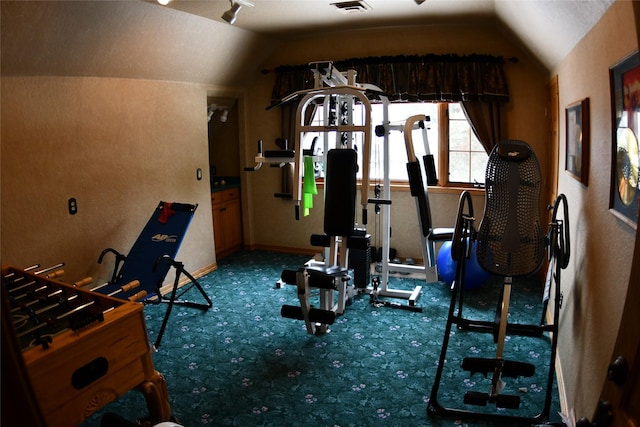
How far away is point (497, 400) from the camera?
2.43 m

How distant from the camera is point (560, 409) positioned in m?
2.67

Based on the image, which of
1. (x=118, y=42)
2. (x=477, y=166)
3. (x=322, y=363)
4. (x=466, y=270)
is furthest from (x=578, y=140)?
(x=118, y=42)

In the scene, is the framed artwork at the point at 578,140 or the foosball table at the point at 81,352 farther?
the framed artwork at the point at 578,140

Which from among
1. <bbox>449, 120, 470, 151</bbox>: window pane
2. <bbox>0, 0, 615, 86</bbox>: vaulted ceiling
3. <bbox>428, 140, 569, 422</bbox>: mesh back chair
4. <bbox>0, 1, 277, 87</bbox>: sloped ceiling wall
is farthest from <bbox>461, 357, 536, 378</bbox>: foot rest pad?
<bbox>0, 1, 277, 87</bbox>: sloped ceiling wall

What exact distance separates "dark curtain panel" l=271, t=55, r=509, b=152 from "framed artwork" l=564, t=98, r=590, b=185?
1633mm

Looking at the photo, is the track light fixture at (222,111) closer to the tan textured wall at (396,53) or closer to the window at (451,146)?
the tan textured wall at (396,53)

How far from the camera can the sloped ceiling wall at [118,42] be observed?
304cm

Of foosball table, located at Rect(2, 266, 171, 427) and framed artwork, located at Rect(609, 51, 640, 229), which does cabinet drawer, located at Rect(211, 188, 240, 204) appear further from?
framed artwork, located at Rect(609, 51, 640, 229)

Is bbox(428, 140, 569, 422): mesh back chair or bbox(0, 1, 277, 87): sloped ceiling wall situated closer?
bbox(428, 140, 569, 422): mesh back chair

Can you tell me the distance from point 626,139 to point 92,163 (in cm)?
368

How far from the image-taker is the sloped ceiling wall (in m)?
Result: 3.04

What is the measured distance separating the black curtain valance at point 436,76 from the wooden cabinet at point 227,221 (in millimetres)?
1644

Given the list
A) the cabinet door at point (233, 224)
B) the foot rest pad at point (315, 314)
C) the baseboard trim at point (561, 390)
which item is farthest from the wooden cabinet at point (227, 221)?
the baseboard trim at point (561, 390)

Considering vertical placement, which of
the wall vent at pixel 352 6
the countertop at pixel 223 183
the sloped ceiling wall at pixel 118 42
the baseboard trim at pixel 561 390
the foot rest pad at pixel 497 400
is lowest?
the baseboard trim at pixel 561 390
